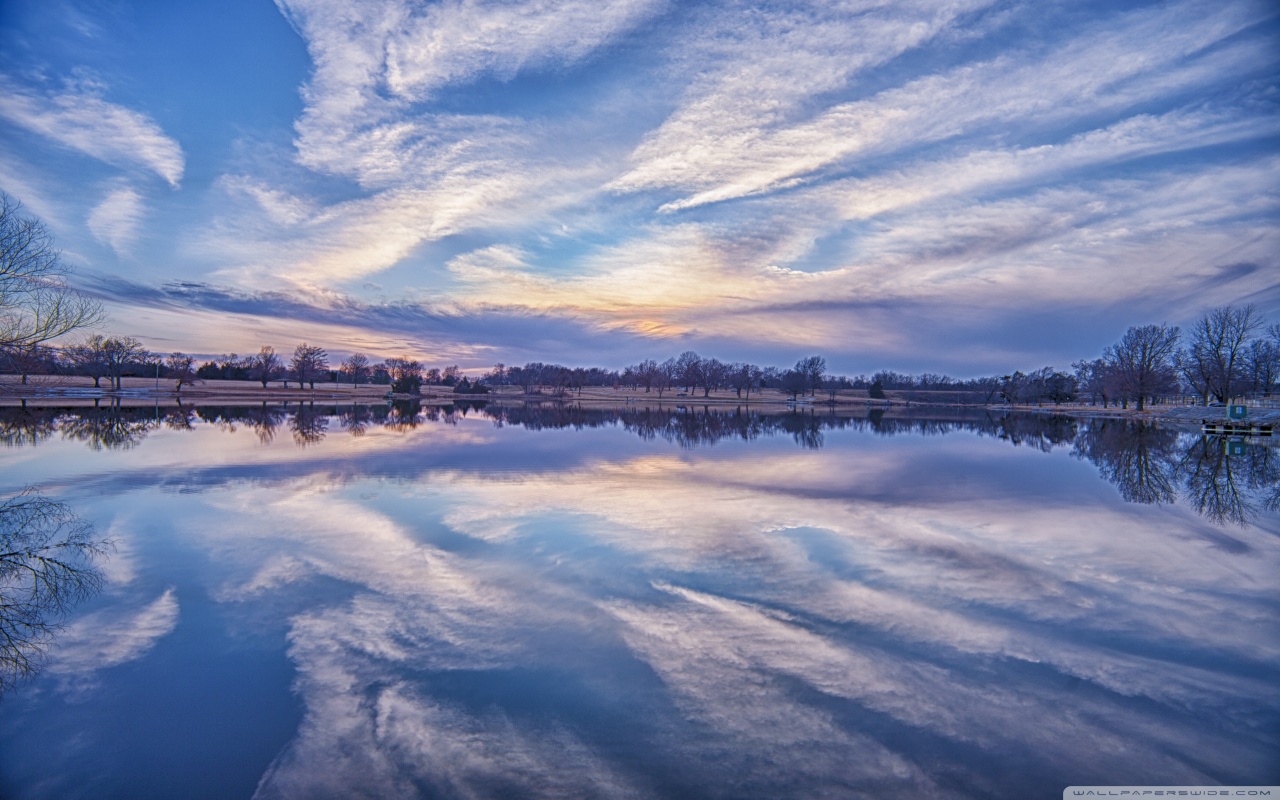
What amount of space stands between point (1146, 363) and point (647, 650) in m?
89.3

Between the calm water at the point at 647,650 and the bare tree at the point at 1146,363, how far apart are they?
71069 mm

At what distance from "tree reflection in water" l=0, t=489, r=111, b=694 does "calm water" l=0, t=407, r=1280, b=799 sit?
0.21 meters

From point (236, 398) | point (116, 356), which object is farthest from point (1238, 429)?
point (116, 356)

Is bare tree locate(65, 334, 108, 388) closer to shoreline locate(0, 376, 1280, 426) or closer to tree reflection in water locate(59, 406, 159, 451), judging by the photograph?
shoreline locate(0, 376, 1280, 426)

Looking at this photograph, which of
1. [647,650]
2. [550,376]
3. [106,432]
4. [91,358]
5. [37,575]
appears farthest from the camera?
[550,376]

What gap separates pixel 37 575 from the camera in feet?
26.1

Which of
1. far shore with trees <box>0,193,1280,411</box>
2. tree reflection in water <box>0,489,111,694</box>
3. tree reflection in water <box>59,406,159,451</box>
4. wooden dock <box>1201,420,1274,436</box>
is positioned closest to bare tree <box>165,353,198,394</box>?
far shore with trees <box>0,193,1280,411</box>

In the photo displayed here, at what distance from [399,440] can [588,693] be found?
82.2ft

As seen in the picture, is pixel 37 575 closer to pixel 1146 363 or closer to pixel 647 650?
pixel 647 650

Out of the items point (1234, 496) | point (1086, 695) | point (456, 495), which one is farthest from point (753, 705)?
point (1234, 496)

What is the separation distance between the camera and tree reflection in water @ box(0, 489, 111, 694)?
19.4ft

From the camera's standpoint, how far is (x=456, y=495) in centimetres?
1365

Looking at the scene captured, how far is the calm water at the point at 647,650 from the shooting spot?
418 centimetres

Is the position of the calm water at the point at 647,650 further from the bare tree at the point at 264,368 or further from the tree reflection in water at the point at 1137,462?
the bare tree at the point at 264,368
